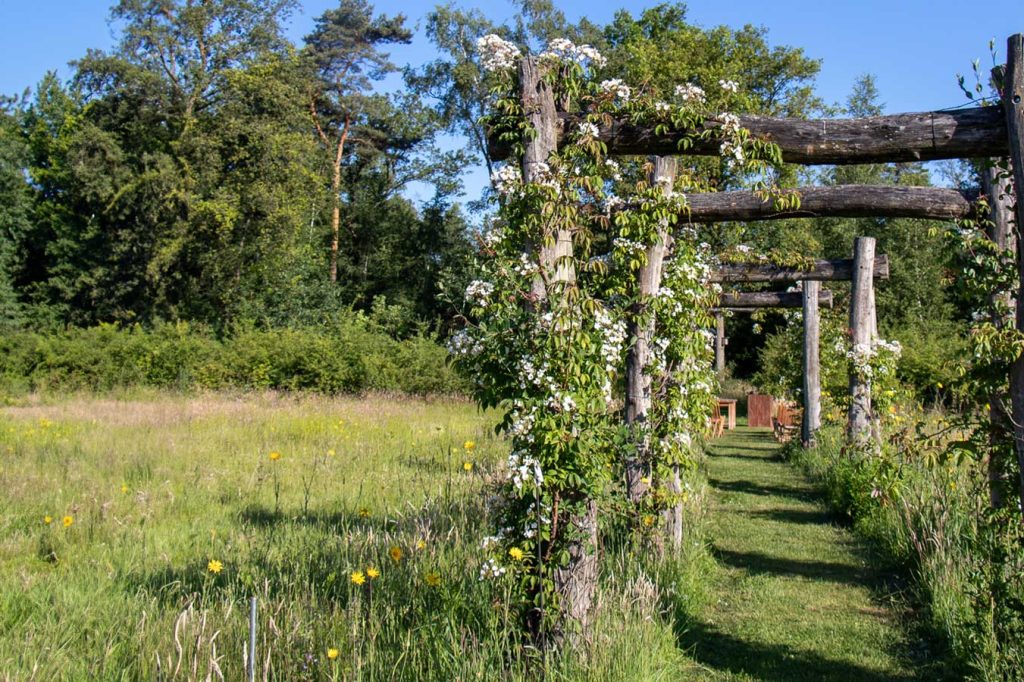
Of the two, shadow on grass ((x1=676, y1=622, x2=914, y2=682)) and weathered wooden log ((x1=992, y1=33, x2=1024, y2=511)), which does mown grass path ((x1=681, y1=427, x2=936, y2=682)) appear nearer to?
shadow on grass ((x1=676, y1=622, x2=914, y2=682))

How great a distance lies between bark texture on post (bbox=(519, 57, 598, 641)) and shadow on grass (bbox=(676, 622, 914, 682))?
1.27 m

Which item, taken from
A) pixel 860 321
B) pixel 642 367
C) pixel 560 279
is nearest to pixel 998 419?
pixel 560 279

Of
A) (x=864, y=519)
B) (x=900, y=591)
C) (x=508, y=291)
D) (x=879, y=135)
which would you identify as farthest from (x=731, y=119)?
(x=864, y=519)

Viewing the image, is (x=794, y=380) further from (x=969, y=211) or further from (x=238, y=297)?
(x=238, y=297)

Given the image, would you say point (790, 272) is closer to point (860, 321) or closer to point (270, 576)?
point (860, 321)

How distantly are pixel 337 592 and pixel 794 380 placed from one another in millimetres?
13380

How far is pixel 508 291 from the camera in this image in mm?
4594

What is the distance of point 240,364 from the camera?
2380 cm

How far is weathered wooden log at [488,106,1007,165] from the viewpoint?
14.7 ft

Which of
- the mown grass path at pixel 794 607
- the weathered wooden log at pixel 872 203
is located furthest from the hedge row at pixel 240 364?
the weathered wooden log at pixel 872 203

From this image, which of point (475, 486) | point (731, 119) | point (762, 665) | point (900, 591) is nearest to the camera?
point (731, 119)

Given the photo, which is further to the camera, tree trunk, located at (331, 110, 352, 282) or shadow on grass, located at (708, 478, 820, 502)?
tree trunk, located at (331, 110, 352, 282)

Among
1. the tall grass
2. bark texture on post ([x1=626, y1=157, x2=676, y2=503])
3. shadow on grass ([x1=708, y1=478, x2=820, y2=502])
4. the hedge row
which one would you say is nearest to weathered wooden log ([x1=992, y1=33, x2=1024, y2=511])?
the tall grass

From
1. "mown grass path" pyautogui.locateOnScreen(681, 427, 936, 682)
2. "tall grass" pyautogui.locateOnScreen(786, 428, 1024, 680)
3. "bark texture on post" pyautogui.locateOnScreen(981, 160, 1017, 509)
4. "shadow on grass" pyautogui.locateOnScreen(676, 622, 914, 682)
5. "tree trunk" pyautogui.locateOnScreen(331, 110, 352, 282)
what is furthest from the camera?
"tree trunk" pyautogui.locateOnScreen(331, 110, 352, 282)
